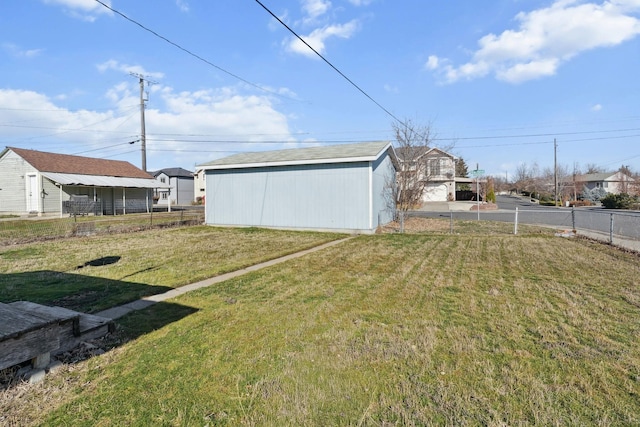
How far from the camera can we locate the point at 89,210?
23906 millimetres

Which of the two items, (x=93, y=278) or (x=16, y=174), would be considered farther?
(x=16, y=174)

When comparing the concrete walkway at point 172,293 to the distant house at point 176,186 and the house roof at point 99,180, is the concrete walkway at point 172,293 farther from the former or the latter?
the distant house at point 176,186

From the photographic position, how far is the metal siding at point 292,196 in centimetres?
1319

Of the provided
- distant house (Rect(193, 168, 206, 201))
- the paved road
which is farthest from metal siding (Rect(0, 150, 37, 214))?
the paved road

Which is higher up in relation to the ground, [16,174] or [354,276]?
[16,174]

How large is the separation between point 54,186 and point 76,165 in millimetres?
3737

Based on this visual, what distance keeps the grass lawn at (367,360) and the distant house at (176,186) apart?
44728 mm

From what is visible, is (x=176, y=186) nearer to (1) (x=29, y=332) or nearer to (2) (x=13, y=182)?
(2) (x=13, y=182)

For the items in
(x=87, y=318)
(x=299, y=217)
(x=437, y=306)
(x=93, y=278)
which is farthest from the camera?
(x=299, y=217)

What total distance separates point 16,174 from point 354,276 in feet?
93.9

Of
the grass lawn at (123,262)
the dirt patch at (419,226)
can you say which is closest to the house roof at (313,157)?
the grass lawn at (123,262)

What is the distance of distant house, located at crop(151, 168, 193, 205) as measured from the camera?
45316mm

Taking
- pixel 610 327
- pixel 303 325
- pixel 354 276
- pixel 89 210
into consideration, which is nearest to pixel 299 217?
pixel 354 276

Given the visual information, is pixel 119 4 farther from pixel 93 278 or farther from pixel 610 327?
pixel 610 327
